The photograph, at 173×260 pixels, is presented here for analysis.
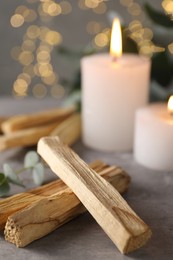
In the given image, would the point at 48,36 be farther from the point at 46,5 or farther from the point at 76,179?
the point at 76,179

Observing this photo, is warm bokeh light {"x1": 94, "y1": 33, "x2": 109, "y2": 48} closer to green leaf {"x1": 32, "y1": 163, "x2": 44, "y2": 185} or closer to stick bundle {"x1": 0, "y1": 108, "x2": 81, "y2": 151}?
stick bundle {"x1": 0, "y1": 108, "x2": 81, "y2": 151}

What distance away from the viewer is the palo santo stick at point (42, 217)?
48 cm

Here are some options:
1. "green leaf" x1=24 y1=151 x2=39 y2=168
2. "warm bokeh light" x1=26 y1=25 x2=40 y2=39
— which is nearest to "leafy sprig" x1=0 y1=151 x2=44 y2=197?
"green leaf" x1=24 y1=151 x2=39 y2=168

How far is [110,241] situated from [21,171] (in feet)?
0.65

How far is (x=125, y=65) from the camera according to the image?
28.7 inches

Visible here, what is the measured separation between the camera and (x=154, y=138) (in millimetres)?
681

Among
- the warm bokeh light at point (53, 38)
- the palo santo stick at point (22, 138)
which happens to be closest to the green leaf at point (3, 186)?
the palo santo stick at point (22, 138)

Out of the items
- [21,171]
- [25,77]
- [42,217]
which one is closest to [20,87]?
[25,77]

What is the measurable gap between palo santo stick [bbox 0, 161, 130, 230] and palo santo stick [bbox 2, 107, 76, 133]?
178 millimetres

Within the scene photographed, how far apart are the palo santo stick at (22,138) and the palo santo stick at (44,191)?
14 cm

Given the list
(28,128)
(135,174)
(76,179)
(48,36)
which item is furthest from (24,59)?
(76,179)

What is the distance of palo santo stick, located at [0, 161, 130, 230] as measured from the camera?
52cm

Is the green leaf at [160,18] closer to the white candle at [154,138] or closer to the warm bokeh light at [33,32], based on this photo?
the white candle at [154,138]

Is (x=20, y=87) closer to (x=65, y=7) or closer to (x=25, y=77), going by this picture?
(x=25, y=77)
